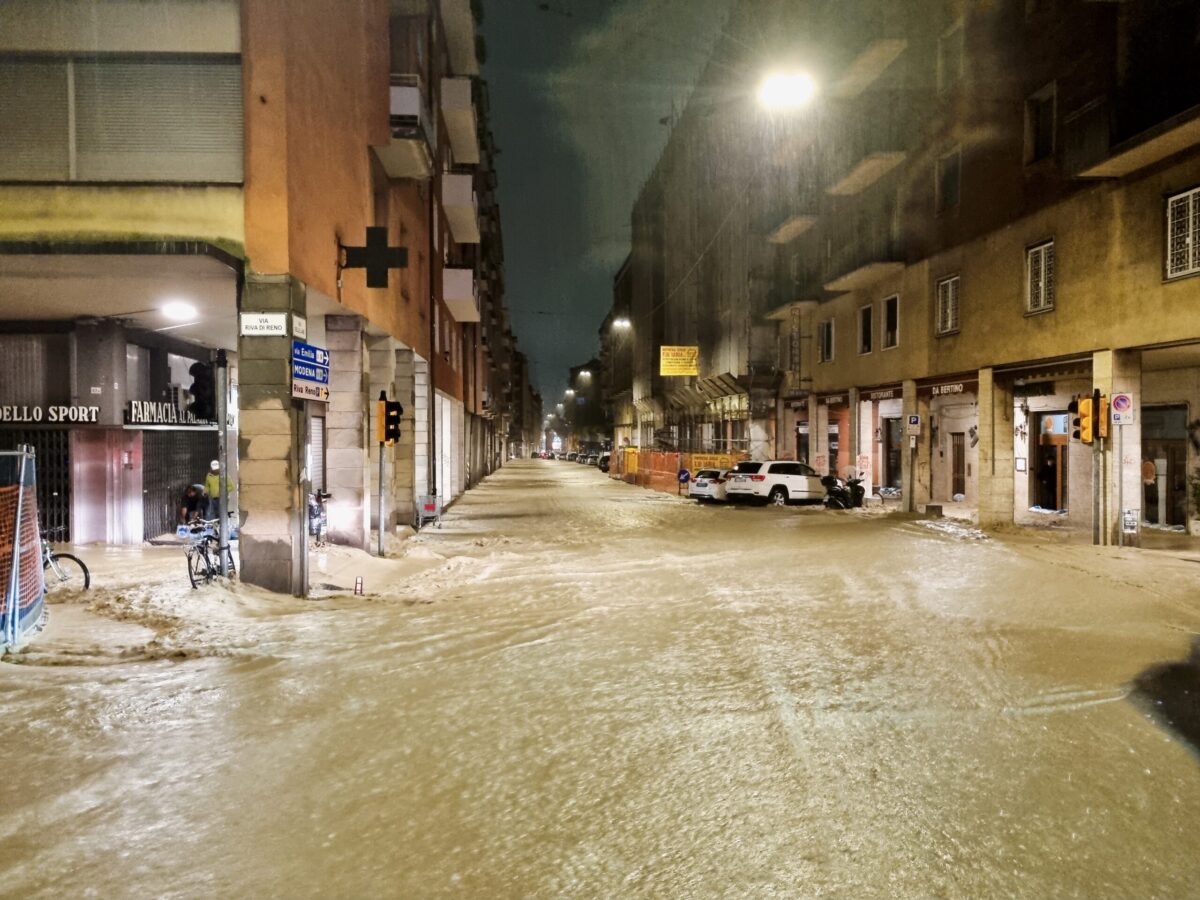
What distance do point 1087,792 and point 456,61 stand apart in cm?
3287

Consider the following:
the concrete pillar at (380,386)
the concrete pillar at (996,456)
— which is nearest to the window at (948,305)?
the concrete pillar at (996,456)

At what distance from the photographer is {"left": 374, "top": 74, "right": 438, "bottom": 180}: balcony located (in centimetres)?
1633

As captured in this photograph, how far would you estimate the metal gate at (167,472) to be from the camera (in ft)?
54.3

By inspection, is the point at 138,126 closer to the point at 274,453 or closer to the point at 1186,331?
the point at 274,453

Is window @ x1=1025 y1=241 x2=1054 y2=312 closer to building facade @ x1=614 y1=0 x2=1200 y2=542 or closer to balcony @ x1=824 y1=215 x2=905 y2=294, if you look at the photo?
building facade @ x1=614 y1=0 x2=1200 y2=542

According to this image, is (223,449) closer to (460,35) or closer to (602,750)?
(602,750)

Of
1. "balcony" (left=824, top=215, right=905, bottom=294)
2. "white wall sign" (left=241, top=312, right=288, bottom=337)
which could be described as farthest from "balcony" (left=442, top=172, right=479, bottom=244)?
"white wall sign" (left=241, top=312, right=288, bottom=337)

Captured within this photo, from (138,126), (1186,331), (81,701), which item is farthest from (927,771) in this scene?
(1186,331)

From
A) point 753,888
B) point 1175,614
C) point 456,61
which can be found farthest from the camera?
point 456,61

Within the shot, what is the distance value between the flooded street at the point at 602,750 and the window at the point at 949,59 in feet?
56.5

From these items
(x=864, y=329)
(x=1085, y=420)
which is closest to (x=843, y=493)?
(x=864, y=329)

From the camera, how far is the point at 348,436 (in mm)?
15266

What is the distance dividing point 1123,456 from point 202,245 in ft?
56.4

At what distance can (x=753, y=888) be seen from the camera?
3.71m
